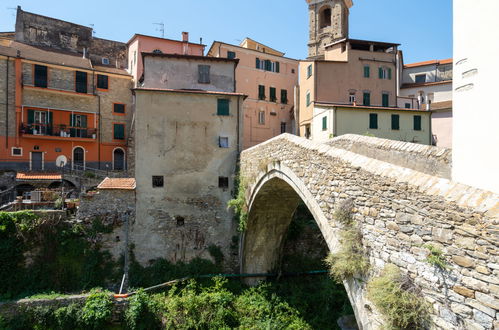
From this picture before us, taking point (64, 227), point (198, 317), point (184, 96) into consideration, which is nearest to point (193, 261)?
point (198, 317)

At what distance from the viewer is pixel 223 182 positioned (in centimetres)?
1570

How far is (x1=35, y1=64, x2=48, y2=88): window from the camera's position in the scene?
73.2 feet

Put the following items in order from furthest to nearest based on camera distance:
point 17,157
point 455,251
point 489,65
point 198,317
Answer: point 17,157, point 198,317, point 489,65, point 455,251

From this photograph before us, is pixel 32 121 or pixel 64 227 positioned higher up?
pixel 32 121

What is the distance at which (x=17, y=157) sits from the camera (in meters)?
21.6

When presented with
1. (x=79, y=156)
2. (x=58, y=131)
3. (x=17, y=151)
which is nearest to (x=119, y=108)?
(x=58, y=131)

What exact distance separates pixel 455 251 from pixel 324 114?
16661 millimetres

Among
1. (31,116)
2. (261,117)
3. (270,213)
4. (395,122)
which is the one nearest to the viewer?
(270,213)

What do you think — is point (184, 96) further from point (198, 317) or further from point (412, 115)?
point (412, 115)

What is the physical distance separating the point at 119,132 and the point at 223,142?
13466mm

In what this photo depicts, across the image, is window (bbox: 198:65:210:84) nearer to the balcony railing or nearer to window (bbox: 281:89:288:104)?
the balcony railing

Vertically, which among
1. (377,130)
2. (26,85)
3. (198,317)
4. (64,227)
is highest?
(26,85)

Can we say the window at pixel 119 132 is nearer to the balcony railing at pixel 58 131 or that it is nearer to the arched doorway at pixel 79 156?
the balcony railing at pixel 58 131

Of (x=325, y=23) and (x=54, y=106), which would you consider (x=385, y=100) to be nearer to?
(x=325, y=23)
